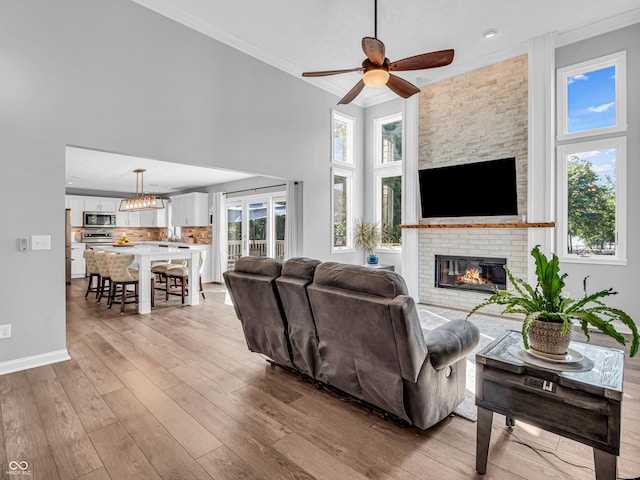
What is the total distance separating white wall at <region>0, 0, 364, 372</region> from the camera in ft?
9.82

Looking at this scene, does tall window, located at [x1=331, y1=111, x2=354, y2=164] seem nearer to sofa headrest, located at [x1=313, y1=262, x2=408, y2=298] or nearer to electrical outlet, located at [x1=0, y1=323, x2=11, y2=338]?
sofa headrest, located at [x1=313, y1=262, x2=408, y2=298]

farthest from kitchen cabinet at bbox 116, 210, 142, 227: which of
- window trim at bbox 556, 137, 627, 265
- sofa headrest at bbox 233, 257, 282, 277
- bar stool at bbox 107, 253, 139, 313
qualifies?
window trim at bbox 556, 137, 627, 265

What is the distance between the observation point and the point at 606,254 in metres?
4.25

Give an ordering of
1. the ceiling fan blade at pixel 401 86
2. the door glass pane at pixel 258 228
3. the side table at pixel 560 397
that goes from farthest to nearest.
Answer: the door glass pane at pixel 258 228, the ceiling fan blade at pixel 401 86, the side table at pixel 560 397

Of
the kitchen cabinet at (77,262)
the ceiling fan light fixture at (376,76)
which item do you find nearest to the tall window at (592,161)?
the ceiling fan light fixture at (376,76)

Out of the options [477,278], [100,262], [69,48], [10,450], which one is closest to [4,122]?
[69,48]

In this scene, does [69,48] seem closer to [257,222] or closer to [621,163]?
[257,222]

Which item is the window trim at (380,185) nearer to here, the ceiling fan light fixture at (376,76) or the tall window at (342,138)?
the tall window at (342,138)

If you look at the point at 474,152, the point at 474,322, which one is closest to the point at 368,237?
the point at 474,152

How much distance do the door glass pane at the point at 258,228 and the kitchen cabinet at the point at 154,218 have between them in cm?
421

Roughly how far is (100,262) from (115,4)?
399 cm

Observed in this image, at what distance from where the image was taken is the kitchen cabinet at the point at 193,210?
29.6 feet

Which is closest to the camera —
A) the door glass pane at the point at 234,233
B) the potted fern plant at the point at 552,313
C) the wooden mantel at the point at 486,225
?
the potted fern plant at the point at 552,313

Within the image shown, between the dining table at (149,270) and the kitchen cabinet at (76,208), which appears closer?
the dining table at (149,270)
